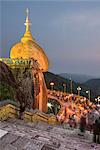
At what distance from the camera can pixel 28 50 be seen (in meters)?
15.4

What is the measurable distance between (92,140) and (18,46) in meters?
9.14

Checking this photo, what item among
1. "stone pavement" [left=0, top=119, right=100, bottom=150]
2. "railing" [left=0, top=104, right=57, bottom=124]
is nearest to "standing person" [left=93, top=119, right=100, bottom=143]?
"stone pavement" [left=0, top=119, right=100, bottom=150]

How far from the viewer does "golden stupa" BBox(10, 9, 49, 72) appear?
603 inches

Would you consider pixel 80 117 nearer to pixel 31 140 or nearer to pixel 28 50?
pixel 31 140

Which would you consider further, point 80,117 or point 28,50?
point 28,50

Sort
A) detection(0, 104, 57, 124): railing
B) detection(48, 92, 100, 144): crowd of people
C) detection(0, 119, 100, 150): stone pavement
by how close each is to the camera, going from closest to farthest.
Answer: detection(0, 119, 100, 150): stone pavement
detection(48, 92, 100, 144): crowd of people
detection(0, 104, 57, 124): railing

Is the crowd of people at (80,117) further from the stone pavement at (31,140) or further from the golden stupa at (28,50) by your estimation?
the golden stupa at (28,50)

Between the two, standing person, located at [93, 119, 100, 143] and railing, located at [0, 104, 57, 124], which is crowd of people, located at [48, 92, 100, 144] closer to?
standing person, located at [93, 119, 100, 143]

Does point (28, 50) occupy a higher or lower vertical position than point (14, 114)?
higher

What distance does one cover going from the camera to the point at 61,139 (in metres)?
7.03

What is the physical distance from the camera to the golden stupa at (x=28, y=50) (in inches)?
603

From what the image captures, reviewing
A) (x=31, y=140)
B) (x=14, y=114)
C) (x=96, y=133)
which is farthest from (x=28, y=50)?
(x=31, y=140)

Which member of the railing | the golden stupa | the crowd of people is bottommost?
the crowd of people

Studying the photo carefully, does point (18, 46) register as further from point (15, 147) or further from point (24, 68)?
point (15, 147)
